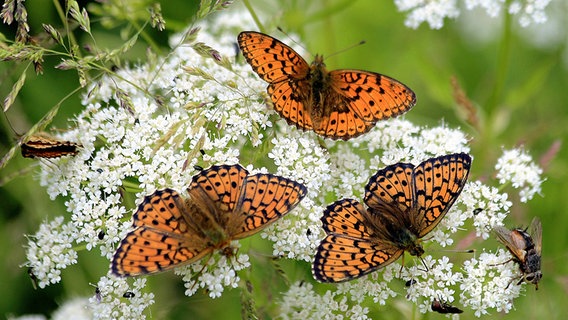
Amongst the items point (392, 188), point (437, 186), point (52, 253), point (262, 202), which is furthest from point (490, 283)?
point (52, 253)

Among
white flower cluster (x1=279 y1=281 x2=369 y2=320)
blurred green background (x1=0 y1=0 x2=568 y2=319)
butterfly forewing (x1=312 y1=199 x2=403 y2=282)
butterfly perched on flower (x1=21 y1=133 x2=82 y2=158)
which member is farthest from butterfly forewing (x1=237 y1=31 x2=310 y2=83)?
white flower cluster (x1=279 y1=281 x2=369 y2=320)

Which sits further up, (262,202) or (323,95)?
(323,95)

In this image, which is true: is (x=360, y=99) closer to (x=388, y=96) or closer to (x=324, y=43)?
(x=388, y=96)

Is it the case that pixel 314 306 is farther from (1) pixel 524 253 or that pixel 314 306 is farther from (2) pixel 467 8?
(2) pixel 467 8

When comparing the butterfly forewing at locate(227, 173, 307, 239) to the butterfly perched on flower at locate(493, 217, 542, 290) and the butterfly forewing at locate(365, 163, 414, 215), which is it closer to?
the butterfly forewing at locate(365, 163, 414, 215)

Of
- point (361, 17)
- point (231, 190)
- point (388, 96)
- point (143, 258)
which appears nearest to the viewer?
point (143, 258)

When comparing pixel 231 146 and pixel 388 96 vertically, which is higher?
pixel 388 96

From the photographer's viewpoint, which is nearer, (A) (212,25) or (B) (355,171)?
(B) (355,171)

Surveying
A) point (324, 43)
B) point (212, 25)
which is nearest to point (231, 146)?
point (212, 25)
